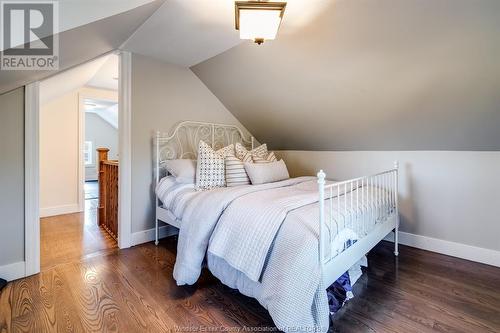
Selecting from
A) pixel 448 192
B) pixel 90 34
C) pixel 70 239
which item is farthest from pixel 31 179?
pixel 448 192

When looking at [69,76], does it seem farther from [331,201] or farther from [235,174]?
[331,201]

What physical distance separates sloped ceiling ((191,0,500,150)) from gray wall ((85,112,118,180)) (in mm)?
6691

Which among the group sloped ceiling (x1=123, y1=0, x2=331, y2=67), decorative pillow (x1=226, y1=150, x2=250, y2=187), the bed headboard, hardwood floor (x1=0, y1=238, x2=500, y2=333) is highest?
sloped ceiling (x1=123, y1=0, x2=331, y2=67)

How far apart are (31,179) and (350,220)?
101 inches

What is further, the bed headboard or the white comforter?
the bed headboard

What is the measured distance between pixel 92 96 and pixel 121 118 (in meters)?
2.23

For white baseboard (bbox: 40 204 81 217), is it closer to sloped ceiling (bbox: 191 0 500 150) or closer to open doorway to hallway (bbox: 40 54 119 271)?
open doorway to hallway (bbox: 40 54 119 271)

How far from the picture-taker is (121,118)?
268cm

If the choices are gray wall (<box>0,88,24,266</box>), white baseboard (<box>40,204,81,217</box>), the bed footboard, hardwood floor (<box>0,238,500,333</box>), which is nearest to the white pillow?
the bed footboard

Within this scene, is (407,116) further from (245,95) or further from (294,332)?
(294,332)

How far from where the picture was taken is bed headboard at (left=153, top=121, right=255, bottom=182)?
9.78ft

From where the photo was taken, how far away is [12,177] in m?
2.03

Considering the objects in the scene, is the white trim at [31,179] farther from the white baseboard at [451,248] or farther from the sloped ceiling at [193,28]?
the white baseboard at [451,248]

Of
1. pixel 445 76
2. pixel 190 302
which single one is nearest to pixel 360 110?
pixel 445 76
